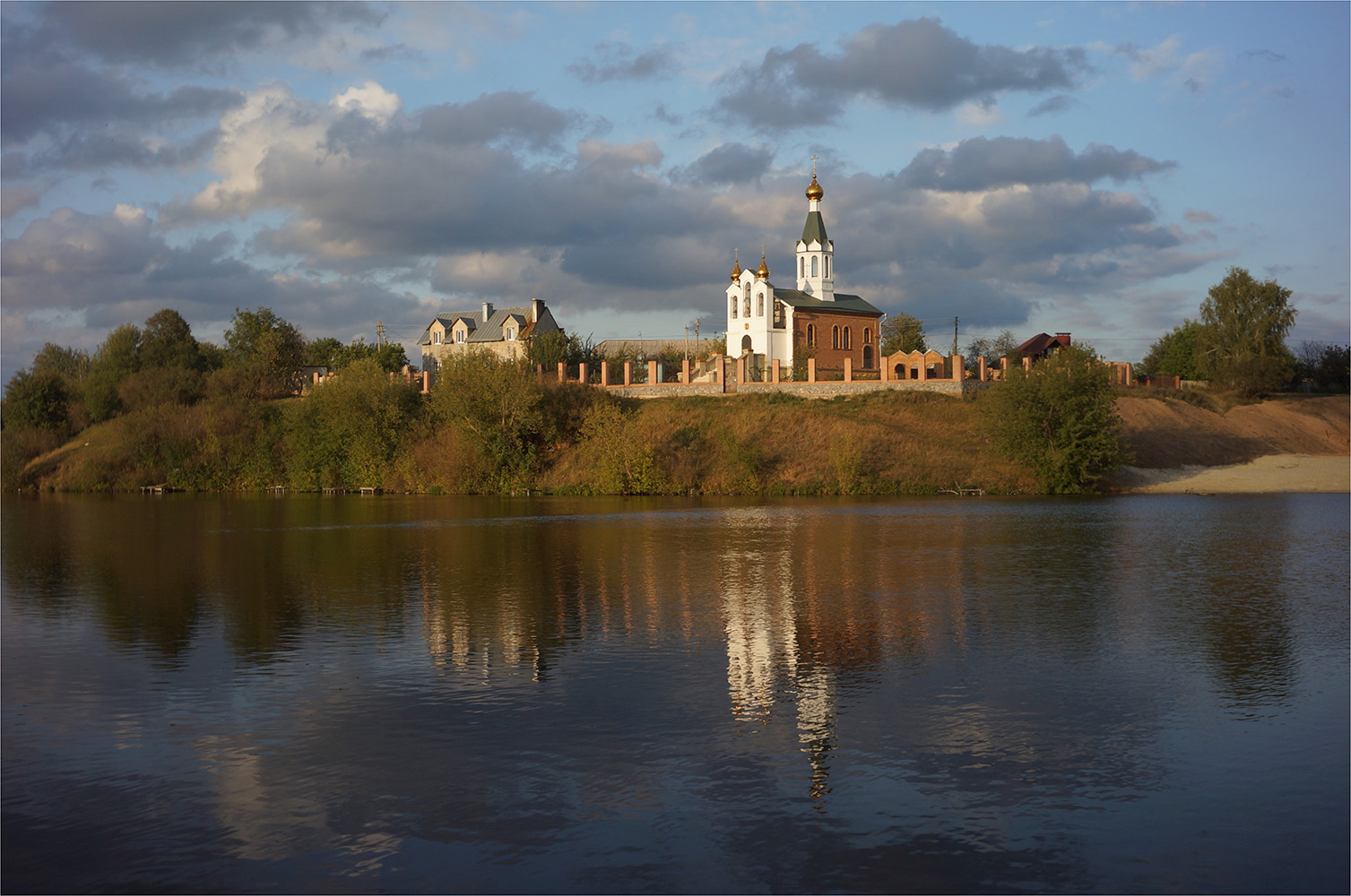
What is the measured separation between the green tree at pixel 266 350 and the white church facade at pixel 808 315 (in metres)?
37.9

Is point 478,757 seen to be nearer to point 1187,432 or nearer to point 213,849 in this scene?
point 213,849

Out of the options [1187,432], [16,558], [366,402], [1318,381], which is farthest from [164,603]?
[1318,381]

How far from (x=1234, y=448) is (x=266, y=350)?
242 feet

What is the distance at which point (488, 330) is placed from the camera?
113m

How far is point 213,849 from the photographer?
9.27 metres

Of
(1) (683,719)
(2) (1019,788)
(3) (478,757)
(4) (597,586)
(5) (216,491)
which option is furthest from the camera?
(5) (216,491)

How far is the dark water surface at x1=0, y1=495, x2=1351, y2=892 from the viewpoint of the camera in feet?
29.9

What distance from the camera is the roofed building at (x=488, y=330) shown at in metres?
110

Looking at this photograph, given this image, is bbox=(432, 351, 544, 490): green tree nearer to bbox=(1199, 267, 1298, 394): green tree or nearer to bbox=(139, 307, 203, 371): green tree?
bbox=(139, 307, 203, 371): green tree

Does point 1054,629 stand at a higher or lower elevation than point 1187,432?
lower

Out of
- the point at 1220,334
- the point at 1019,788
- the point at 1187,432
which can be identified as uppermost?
the point at 1220,334

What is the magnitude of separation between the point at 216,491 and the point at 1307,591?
222ft

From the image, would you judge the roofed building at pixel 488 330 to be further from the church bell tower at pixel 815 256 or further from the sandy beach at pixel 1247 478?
the sandy beach at pixel 1247 478

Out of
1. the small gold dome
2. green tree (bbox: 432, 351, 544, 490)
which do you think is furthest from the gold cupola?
green tree (bbox: 432, 351, 544, 490)
